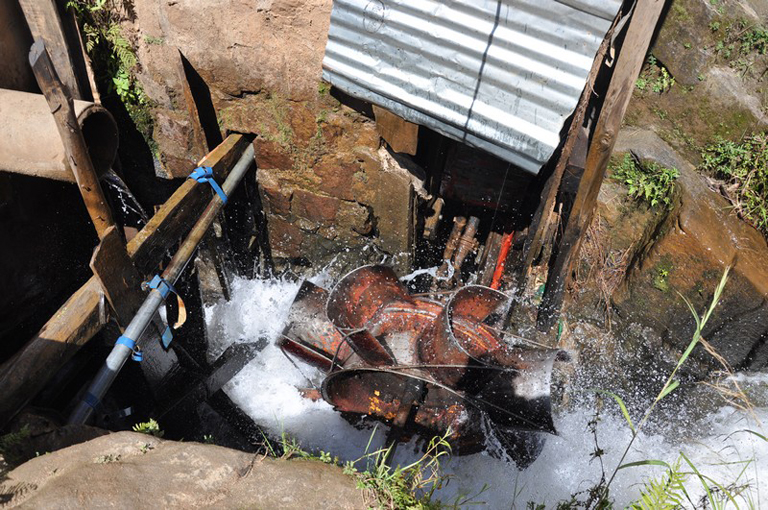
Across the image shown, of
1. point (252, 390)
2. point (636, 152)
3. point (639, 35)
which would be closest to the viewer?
point (639, 35)

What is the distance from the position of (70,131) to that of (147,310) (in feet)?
4.39

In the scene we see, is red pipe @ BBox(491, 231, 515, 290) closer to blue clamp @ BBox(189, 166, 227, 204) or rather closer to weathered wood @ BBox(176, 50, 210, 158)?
blue clamp @ BBox(189, 166, 227, 204)

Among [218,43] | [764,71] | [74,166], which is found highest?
[764,71]

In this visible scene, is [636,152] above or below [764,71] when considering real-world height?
below

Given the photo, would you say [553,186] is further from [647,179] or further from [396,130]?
[396,130]

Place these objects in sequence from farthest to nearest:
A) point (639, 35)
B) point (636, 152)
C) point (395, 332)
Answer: point (395, 332), point (636, 152), point (639, 35)

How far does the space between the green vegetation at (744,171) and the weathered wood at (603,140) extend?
1.35 meters

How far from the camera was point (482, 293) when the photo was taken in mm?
4598

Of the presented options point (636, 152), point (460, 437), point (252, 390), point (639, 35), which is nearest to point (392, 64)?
point (639, 35)

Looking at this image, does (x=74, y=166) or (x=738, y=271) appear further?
(x=738, y=271)

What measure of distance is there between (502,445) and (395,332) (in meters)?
1.41

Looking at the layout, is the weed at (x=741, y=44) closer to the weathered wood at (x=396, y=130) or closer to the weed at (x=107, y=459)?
the weathered wood at (x=396, y=130)

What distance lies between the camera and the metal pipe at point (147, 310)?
3279 millimetres

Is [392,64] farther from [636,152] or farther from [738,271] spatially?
[738,271]
